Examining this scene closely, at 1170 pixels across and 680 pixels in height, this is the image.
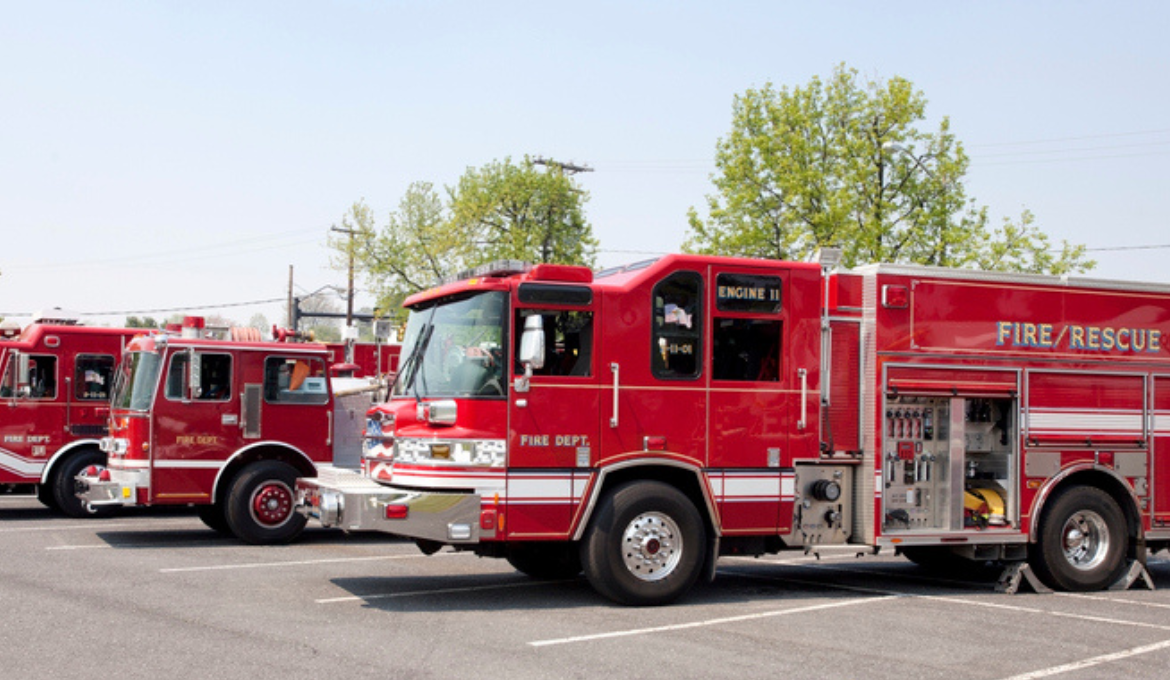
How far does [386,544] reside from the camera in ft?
49.2

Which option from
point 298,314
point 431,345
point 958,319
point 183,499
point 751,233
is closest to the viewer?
point 431,345

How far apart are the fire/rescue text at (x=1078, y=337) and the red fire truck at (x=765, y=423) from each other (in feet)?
0.08

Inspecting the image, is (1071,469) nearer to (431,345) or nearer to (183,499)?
(431,345)

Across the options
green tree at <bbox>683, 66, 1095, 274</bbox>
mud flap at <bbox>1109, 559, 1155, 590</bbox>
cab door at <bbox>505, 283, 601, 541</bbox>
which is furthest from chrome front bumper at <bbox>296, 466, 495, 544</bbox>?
green tree at <bbox>683, 66, 1095, 274</bbox>

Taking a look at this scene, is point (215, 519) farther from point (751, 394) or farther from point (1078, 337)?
point (1078, 337)

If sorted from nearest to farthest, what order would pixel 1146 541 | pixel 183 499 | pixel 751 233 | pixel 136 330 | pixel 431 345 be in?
1. pixel 431 345
2. pixel 1146 541
3. pixel 183 499
4. pixel 136 330
5. pixel 751 233

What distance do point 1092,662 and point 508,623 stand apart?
4.07m

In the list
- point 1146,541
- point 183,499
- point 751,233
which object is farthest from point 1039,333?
point 751,233

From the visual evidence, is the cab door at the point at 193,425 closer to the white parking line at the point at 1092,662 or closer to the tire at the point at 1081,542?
the tire at the point at 1081,542

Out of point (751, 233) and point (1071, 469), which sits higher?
point (751, 233)

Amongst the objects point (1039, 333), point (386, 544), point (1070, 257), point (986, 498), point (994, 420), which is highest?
point (1070, 257)

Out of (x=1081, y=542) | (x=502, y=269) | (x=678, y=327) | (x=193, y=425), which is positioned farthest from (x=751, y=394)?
(x=193, y=425)

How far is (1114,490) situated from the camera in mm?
11797

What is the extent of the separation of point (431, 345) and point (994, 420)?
535 cm
